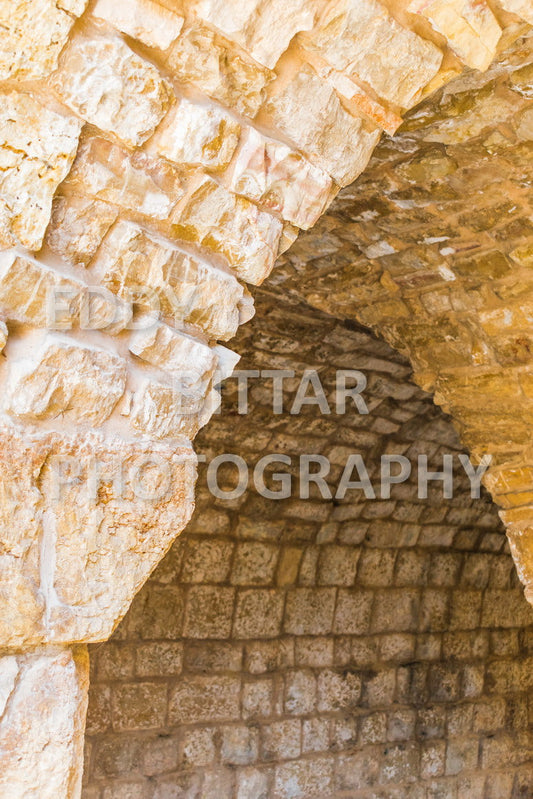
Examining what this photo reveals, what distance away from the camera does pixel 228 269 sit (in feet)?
5.23

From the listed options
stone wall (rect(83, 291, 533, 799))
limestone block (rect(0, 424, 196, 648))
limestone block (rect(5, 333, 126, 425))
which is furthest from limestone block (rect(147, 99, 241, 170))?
stone wall (rect(83, 291, 533, 799))

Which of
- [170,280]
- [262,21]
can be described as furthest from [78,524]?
[262,21]

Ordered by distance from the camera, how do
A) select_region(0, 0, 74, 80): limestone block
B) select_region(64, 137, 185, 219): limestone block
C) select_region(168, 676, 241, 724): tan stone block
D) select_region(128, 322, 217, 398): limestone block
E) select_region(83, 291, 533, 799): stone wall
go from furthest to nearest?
select_region(168, 676, 241, 724): tan stone block < select_region(83, 291, 533, 799): stone wall < select_region(128, 322, 217, 398): limestone block < select_region(64, 137, 185, 219): limestone block < select_region(0, 0, 74, 80): limestone block

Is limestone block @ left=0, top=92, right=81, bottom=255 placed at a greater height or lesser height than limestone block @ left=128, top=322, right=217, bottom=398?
greater

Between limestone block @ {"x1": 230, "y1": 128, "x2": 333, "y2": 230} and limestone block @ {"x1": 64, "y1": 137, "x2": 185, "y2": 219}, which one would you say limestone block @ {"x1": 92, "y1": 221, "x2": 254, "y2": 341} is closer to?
limestone block @ {"x1": 64, "y1": 137, "x2": 185, "y2": 219}

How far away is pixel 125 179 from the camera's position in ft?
4.58

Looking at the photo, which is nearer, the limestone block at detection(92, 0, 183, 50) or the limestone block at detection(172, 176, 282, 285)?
the limestone block at detection(92, 0, 183, 50)

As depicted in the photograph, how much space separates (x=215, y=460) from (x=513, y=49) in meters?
2.82

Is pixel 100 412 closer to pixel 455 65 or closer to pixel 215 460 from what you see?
pixel 455 65

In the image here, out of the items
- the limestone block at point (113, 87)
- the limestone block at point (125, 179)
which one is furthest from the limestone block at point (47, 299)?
the limestone block at point (113, 87)

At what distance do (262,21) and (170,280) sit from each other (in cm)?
50

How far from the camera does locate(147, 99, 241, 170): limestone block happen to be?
4.63ft

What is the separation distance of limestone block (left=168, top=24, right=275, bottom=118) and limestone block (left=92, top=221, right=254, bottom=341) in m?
0.29

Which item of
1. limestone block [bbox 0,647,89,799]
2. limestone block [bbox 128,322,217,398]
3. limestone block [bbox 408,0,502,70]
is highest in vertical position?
limestone block [bbox 408,0,502,70]
